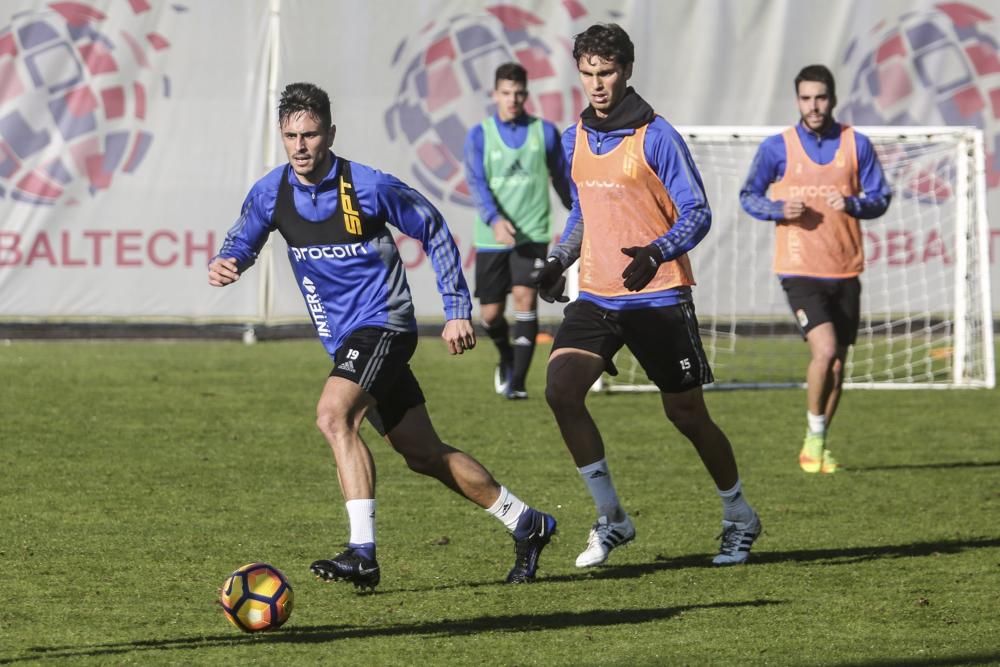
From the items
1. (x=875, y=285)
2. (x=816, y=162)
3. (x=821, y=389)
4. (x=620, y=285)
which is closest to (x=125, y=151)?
(x=875, y=285)

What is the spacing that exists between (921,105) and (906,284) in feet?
6.36

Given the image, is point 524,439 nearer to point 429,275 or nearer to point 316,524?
point 316,524

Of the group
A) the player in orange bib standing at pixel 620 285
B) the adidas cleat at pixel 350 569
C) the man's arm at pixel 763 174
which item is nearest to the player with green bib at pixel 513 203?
the man's arm at pixel 763 174

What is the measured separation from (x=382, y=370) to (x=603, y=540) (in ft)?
4.34

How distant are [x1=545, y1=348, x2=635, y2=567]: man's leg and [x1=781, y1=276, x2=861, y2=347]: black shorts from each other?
9.55 ft

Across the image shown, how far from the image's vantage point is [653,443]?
11.4m

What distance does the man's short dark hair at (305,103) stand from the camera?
658 centimetres

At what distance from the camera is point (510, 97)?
1292 cm

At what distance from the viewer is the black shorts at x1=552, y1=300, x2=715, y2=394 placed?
7.25 meters

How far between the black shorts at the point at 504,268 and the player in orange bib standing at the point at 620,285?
5.71 m

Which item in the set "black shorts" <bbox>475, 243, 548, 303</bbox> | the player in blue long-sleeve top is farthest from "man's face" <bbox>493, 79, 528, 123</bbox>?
the player in blue long-sleeve top

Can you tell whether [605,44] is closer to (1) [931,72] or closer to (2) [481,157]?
(2) [481,157]

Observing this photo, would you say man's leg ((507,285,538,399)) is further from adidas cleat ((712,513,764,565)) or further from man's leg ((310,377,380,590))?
man's leg ((310,377,380,590))

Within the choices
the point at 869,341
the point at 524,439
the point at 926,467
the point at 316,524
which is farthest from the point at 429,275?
the point at 316,524
